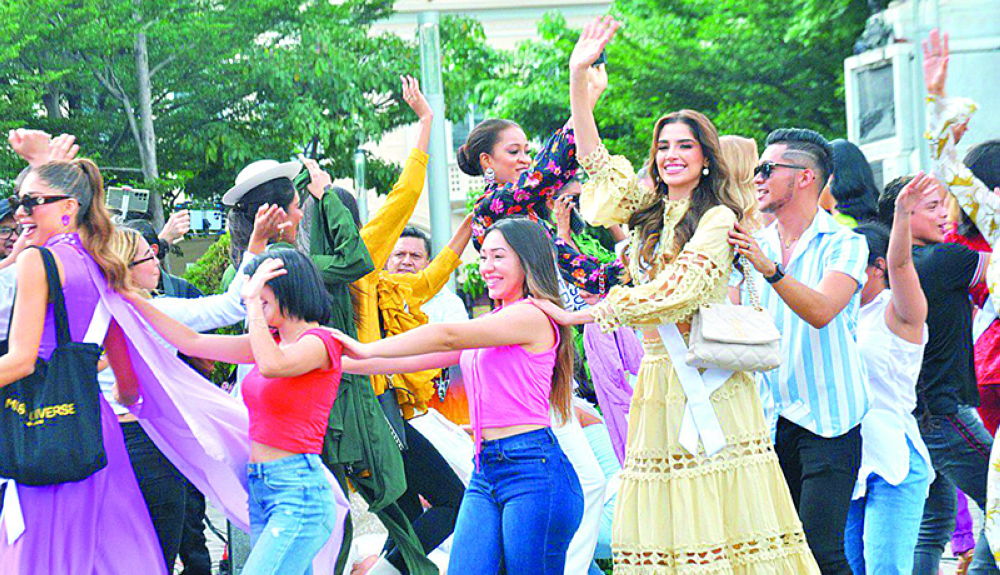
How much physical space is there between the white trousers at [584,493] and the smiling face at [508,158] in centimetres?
133

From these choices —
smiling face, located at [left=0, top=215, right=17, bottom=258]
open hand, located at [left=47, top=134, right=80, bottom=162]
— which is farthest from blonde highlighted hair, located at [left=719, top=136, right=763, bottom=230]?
smiling face, located at [left=0, top=215, right=17, bottom=258]

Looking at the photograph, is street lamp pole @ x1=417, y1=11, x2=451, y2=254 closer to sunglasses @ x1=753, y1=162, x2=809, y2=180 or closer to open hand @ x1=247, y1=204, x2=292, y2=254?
open hand @ x1=247, y1=204, x2=292, y2=254

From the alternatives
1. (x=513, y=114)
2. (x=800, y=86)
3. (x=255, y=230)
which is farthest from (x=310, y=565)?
(x=513, y=114)

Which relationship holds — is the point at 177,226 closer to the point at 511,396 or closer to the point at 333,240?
the point at 333,240

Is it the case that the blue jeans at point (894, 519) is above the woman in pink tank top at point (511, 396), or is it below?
below

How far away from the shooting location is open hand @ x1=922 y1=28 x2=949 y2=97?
5.47 m

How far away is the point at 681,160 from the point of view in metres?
5.23

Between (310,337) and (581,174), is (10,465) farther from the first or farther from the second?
(581,174)

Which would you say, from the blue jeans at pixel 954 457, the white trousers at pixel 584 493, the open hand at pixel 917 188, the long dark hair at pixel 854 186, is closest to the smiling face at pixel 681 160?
the open hand at pixel 917 188

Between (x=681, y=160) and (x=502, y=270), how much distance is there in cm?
82

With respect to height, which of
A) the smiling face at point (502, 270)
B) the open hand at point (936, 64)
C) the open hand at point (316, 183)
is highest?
the open hand at point (936, 64)

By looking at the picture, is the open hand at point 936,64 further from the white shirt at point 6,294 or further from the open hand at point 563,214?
the white shirt at point 6,294

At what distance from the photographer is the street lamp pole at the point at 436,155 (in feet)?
37.8

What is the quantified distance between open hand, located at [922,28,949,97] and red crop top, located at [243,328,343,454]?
101 inches
